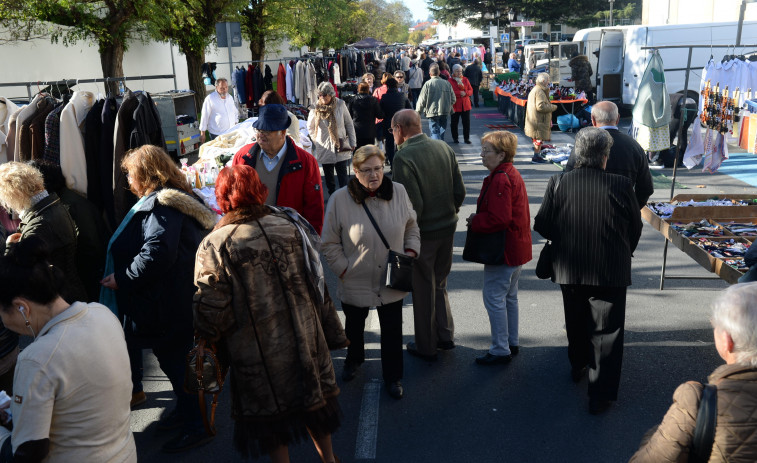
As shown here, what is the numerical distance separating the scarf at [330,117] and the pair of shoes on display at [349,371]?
5.24 m

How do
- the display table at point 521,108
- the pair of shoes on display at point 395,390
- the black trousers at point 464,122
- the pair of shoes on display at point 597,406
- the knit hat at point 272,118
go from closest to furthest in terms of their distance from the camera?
the pair of shoes on display at point 597,406
the pair of shoes on display at point 395,390
the knit hat at point 272,118
the black trousers at point 464,122
the display table at point 521,108

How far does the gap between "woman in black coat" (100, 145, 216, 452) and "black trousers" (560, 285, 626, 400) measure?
2.42 m

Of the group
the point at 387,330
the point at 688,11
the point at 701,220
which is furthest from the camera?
the point at 688,11

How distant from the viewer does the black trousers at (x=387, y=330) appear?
4445 mm

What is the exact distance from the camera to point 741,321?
2061 millimetres

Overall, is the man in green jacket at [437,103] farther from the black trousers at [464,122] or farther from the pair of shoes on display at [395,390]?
the pair of shoes on display at [395,390]

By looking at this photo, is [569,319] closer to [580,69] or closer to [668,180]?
[668,180]

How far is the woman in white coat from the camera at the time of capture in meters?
9.45

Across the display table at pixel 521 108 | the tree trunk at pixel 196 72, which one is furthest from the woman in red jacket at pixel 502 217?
the tree trunk at pixel 196 72

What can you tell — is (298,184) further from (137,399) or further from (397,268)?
(137,399)

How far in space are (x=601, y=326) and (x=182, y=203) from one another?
2710 millimetres

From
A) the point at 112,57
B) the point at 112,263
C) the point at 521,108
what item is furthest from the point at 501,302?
the point at 112,57

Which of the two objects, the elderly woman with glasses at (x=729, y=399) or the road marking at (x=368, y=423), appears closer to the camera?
the elderly woman with glasses at (x=729, y=399)

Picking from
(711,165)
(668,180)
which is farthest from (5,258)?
(668,180)
